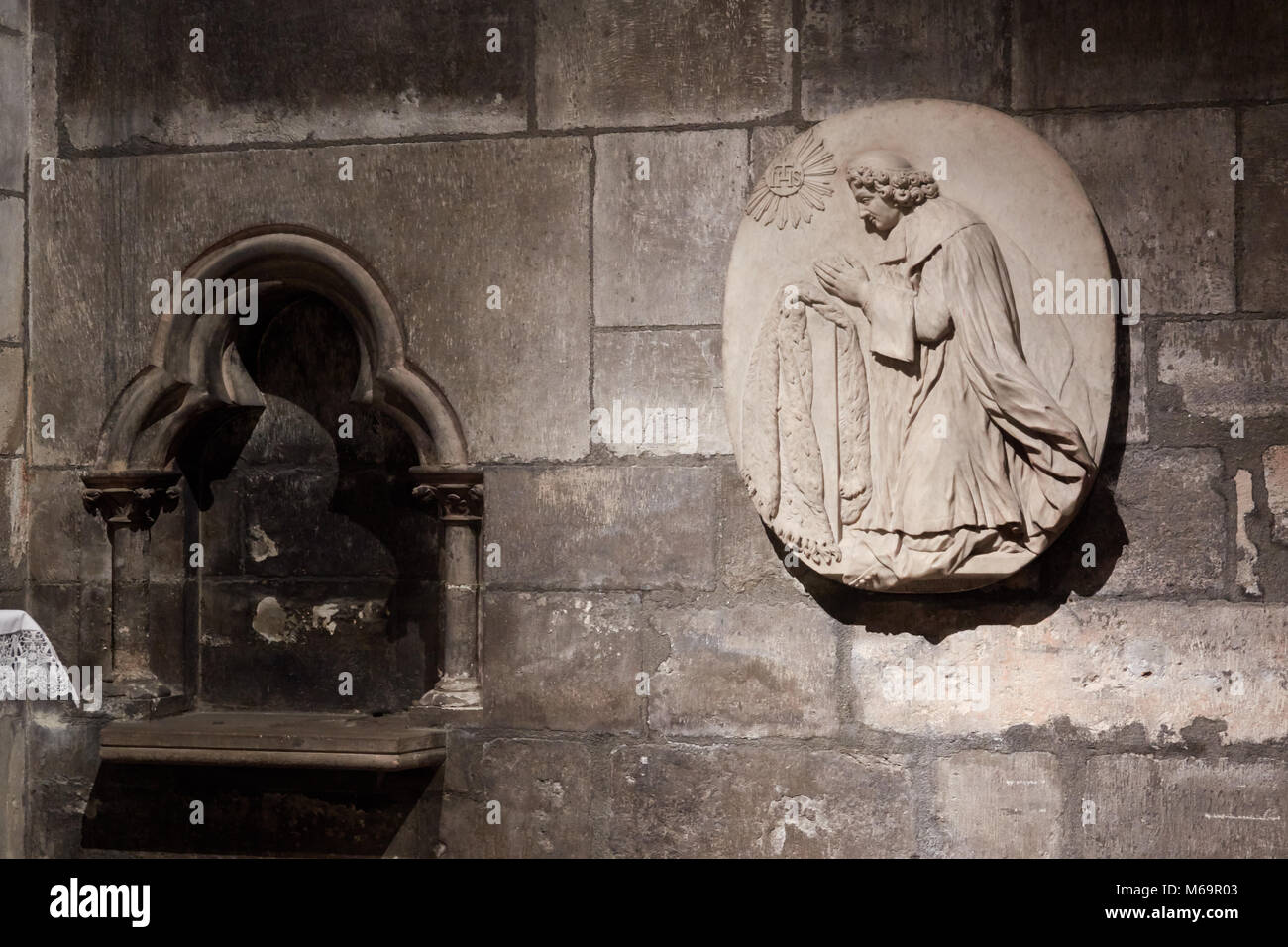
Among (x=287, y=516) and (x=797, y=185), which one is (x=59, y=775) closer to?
(x=287, y=516)

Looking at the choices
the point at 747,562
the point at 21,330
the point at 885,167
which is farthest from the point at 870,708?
the point at 21,330

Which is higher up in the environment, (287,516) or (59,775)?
(287,516)

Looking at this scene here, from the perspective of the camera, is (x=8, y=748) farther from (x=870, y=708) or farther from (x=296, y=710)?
(x=870, y=708)

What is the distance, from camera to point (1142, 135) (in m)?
3.71

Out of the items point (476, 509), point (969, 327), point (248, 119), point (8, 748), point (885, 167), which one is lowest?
point (8, 748)

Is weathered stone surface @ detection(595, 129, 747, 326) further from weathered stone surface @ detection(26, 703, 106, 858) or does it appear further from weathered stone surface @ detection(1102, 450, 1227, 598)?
weathered stone surface @ detection(26, 703, 106, 858)

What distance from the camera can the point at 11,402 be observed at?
4.23m

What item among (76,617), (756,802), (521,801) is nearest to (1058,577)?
(756,802)

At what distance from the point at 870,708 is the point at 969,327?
1.06 metres

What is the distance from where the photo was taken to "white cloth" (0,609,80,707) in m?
3.99

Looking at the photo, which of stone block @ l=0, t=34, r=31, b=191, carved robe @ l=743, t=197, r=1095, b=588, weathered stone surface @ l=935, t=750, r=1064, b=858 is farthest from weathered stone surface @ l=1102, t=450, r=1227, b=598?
stone block @ l=0, t=34, r=31, b=191

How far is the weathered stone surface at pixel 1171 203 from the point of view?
369 cm

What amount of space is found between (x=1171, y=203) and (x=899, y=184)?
0.73 m

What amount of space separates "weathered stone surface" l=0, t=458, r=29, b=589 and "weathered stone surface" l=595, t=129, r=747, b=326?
187cm
